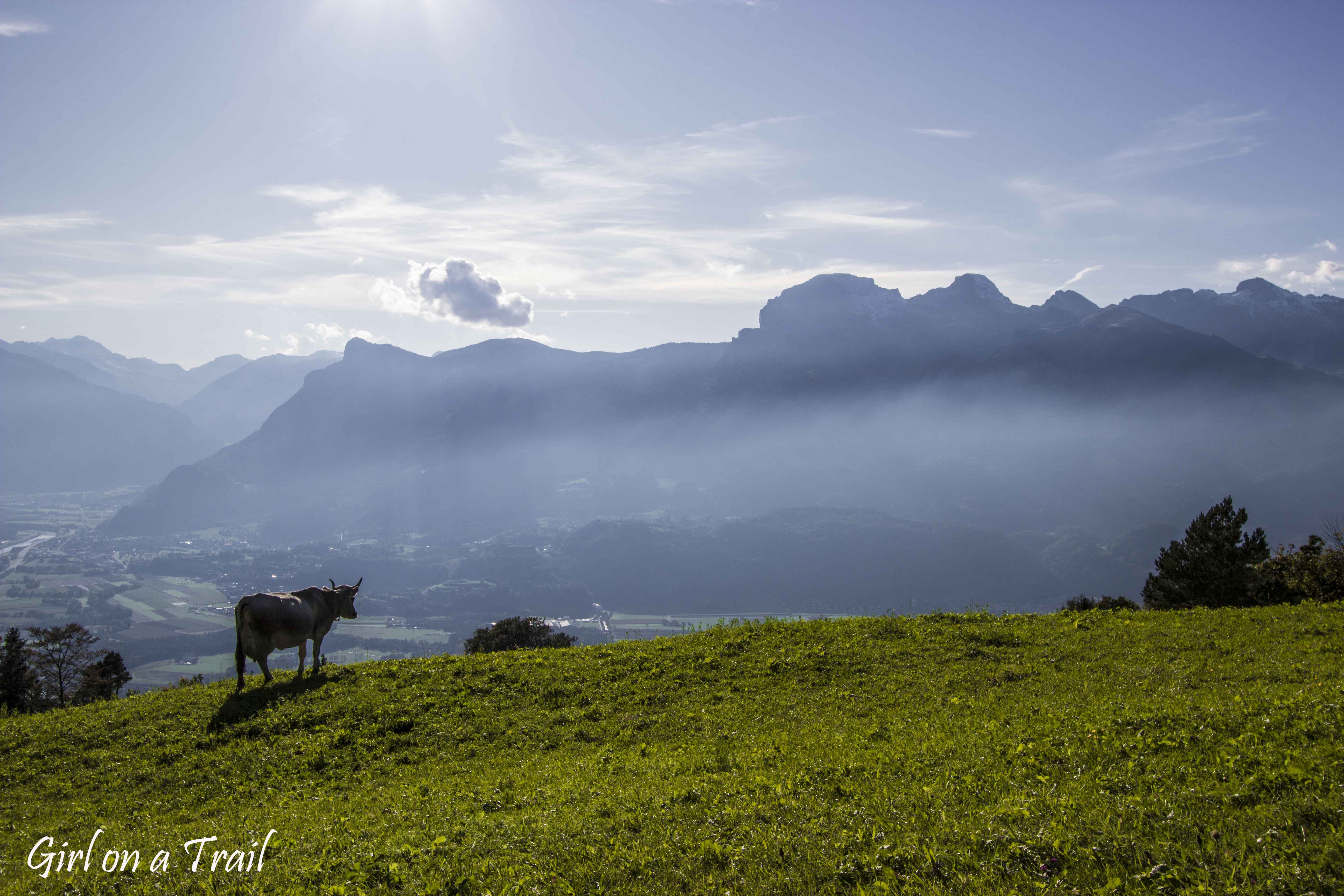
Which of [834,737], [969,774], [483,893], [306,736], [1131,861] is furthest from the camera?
[306,736]

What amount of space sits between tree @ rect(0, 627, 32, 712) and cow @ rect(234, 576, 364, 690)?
2689 centimetres

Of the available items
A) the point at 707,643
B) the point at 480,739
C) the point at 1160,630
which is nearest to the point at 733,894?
the point at 480,739

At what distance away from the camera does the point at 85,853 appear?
38.9 feet

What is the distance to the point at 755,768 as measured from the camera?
1320cm

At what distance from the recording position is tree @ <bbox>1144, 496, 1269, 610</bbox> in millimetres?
48500

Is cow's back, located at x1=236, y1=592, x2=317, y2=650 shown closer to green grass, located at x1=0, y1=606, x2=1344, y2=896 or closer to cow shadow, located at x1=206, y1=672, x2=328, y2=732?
cow shadow, located at x1=206, y1=672, x2=328, y2=732

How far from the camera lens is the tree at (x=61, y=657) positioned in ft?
132

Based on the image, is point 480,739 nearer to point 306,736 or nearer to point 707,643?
point 306,736

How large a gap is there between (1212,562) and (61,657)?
77690mm

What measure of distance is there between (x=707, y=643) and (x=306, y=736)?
12970mm

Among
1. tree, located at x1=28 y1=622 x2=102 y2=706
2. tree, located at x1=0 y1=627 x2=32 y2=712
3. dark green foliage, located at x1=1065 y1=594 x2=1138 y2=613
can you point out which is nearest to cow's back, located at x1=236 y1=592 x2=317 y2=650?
tree, located at x1=28 y1=622 x2=102 y2=706

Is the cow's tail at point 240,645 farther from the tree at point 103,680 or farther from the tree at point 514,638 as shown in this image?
the tree at point 514,638

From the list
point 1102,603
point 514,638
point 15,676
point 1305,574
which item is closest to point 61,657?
point 15,676

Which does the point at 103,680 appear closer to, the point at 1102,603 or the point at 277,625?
the point at 277,625
